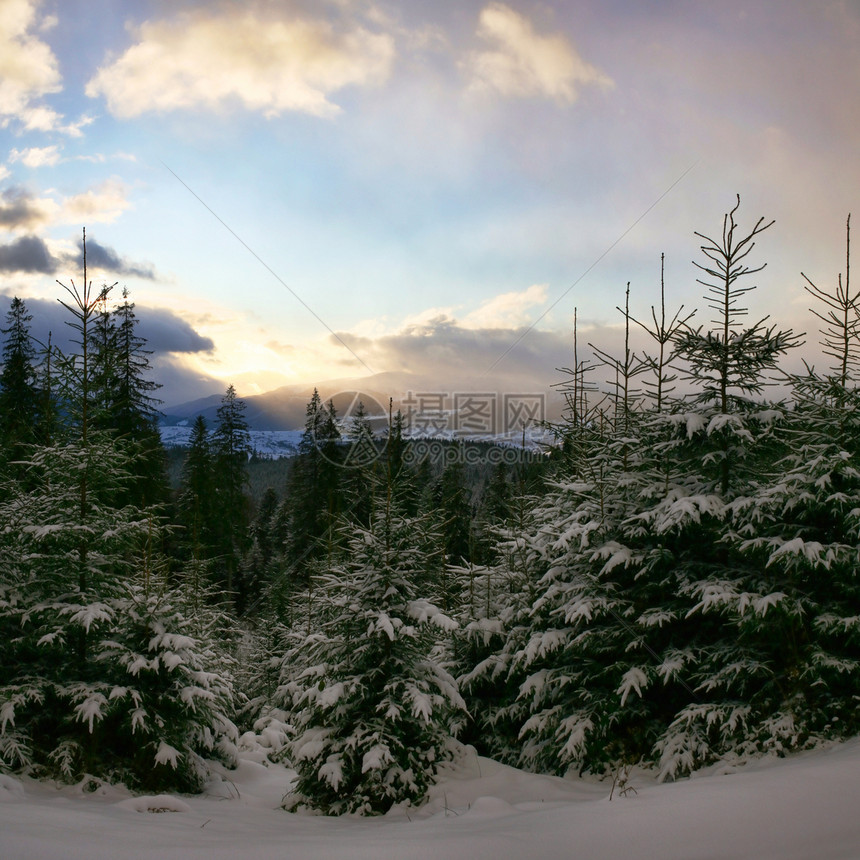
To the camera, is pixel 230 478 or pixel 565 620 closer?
pixel 565 620

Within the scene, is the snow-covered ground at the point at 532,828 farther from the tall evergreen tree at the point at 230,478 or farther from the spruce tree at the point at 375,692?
the tall evergreen tree at the point at 230,478

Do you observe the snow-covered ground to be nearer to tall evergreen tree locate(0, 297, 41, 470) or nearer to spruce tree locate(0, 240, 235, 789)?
spruce tree locate(0, 240, 235, 789)

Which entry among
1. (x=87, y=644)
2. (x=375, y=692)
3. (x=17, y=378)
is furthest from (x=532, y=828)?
(x=17, y=378)

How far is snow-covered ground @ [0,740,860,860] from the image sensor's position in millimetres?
3902

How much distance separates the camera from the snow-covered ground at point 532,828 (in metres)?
3.90

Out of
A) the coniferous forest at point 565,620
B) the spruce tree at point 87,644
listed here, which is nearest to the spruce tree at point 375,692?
the coniferous forest at point 565,620

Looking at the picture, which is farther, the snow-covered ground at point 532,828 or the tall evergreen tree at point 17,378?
the tall evergreen tree at point 17,378

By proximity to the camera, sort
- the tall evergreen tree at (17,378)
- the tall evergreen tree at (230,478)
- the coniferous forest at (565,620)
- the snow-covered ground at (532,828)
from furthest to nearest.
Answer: the tall evergreen tree at (230,478)
the tall evergreen tree at (17,378)
the coniferous forest at (565,620)
the snow-covered ground at (532,828)

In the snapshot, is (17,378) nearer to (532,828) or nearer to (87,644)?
(87,644)

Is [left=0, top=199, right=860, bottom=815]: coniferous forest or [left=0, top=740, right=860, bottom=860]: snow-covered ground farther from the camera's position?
[left=0, top=199, right=860, bottom=815]: coniferous forest

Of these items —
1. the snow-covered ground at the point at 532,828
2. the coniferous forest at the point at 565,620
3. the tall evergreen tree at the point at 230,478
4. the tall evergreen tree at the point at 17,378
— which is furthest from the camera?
the tall evergreen tree at the point at 230,478

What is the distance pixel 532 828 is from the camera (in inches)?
192

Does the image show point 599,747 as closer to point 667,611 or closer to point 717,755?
point 717,755

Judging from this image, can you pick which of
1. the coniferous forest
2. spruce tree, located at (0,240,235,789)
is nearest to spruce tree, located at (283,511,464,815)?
the coniferous forest
